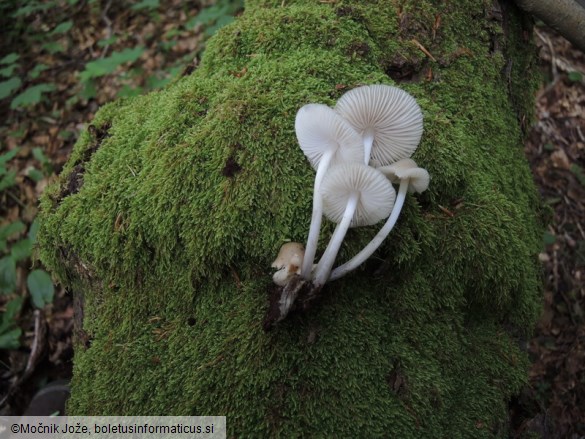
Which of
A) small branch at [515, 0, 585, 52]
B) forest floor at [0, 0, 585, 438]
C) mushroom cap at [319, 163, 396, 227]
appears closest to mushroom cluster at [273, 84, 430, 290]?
mushroom cap at [319, 163, 396, 227]

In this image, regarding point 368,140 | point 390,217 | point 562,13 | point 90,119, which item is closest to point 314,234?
point 390,217

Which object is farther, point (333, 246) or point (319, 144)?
point (319, 144)

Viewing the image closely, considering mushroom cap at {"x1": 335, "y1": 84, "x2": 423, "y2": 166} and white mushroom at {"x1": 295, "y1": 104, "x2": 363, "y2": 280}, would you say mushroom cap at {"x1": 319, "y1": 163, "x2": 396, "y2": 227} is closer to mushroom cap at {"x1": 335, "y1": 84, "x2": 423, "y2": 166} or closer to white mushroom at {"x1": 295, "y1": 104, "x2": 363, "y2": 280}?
white mushroom at {"x1": 295, "y1": 104, "x2": 363, "y2": 280}

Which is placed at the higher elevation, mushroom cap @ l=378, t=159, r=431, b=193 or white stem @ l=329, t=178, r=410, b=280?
mushroom cap @ l=378, t=159, r=431, b=193

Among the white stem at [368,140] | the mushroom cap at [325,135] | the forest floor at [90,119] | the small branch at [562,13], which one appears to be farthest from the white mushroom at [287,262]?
the small branch at [562,13]

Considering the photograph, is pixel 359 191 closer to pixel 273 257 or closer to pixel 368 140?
pixel 368 140

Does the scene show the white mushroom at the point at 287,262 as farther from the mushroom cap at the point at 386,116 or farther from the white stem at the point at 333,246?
the mushroom cap at the point at 386,116
